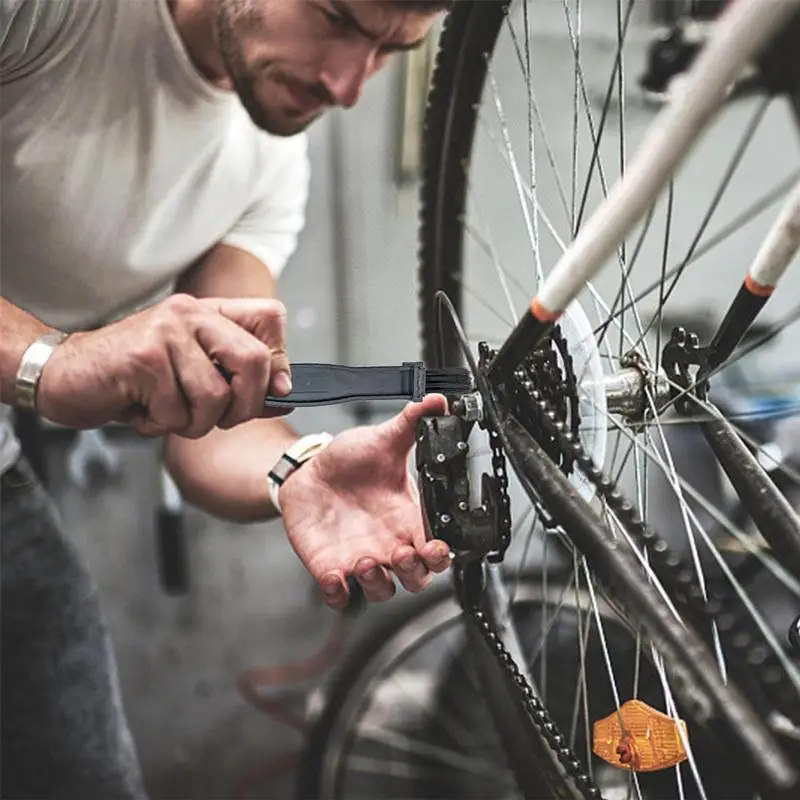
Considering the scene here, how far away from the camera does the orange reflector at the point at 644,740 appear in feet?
1.13

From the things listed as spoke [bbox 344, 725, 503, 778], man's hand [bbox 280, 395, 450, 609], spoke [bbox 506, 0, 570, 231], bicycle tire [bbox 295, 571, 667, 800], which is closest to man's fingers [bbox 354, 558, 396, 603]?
man's hand [bbox 280, 395, 450, 609]

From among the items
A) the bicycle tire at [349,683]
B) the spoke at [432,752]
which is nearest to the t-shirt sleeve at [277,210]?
the bicycle tire at [349,683]

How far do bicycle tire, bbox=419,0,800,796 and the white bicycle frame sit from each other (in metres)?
0.14

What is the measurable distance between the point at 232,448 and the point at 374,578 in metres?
0.18

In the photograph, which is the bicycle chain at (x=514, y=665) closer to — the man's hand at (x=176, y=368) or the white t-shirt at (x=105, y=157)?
the man's hand at (x=176, y=368)

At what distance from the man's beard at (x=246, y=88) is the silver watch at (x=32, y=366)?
7.0 inches

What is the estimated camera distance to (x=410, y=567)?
39 cm

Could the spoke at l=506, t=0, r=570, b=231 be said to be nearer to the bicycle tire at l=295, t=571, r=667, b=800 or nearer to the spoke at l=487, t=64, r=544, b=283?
the spoke at l=487, t=64, r=544, b=283

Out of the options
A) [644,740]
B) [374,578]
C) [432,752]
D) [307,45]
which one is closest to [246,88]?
[307,45]

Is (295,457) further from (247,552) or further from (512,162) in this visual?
(247,552)

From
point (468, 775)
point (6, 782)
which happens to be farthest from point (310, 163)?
point (468, 775)

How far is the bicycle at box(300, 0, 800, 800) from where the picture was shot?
26cm

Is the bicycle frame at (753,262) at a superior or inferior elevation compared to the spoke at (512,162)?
inferior

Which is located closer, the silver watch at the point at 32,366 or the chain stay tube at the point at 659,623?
the chain stay tube at the point at 659,623
